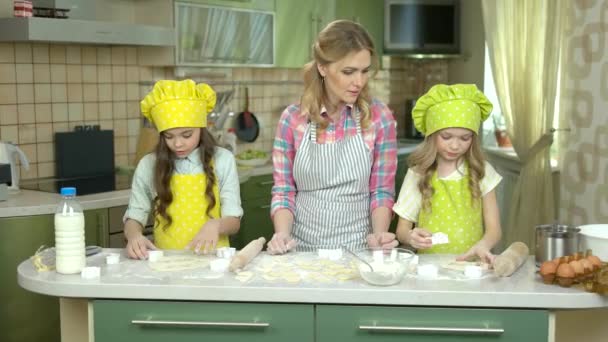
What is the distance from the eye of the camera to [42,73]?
3732mm

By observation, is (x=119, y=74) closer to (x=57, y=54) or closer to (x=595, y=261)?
(x=57, y=54)

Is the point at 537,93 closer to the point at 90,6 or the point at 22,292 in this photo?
the point at 90,6

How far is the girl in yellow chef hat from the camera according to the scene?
244cm

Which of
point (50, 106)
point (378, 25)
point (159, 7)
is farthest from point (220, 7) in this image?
point (378, 25)

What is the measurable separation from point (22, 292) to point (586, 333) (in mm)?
2076

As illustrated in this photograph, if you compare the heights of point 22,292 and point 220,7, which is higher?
point 220,7

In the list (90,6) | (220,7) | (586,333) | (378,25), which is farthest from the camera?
(378,25)

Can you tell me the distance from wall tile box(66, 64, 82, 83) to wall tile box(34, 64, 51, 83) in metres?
0.11

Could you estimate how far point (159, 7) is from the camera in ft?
13.2

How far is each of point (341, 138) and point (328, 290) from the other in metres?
0.74

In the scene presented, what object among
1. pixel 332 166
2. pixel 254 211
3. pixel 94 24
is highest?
pixel 94 24

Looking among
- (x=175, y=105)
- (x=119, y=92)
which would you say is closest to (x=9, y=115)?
(x=119, y=92)

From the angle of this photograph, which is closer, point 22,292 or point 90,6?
point 22,292

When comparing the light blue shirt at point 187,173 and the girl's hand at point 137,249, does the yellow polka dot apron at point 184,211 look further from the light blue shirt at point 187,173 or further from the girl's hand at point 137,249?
the girl's hand at point 137,249
